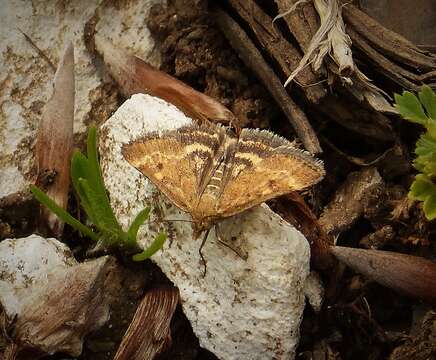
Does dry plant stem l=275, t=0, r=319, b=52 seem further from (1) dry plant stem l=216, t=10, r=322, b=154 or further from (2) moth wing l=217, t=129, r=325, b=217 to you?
(2) moth wing l=217, t=129, r=325, b=217

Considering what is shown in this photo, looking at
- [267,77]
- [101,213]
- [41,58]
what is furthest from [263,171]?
[41,58]

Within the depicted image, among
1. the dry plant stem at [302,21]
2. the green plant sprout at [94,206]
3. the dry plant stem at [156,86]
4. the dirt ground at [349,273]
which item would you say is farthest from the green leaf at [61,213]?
the dry plant stem at [302,21]

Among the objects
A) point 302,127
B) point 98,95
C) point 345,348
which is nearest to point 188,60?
point 98,95

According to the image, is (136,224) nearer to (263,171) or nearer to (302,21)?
(263,171)

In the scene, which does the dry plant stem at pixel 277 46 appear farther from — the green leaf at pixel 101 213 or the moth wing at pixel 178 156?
the green leaf at pixel 101 213

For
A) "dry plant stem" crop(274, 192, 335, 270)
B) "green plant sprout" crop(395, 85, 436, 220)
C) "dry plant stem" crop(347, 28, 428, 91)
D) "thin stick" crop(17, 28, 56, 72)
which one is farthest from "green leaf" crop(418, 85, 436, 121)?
"thin stick" crop(17, 28, 56, 72)

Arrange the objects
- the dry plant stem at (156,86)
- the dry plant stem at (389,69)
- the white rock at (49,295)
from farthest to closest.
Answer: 1. the dry plant stem at (156,86)
2. the dry plant stem at (389,69)
3. the white rock at (49,295)

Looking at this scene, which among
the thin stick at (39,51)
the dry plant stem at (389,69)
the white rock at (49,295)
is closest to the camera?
the white rock at (49,295)
